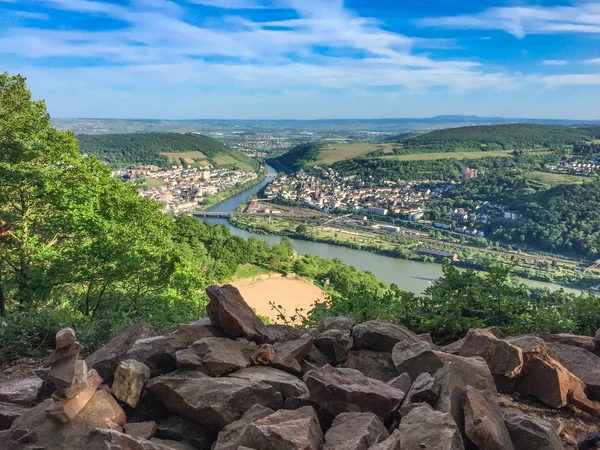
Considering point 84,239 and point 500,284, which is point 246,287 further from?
point 500,284

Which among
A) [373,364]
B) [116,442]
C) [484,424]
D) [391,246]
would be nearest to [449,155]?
[391,246]

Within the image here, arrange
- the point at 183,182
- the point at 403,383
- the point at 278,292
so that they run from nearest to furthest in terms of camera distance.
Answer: the point at 403,383
the point at 278,292
the point at 183,182

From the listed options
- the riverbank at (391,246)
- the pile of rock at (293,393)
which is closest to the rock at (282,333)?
the pile of rock at (293,393)

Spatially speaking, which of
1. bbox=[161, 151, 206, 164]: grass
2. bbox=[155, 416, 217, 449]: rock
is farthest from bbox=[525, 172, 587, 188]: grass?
bbox=[161, 151, 206, 164]: grass

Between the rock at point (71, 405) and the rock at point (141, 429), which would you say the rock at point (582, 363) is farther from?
the rock at point (71, 405)

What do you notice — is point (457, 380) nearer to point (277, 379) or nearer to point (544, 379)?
point (544, 379)
